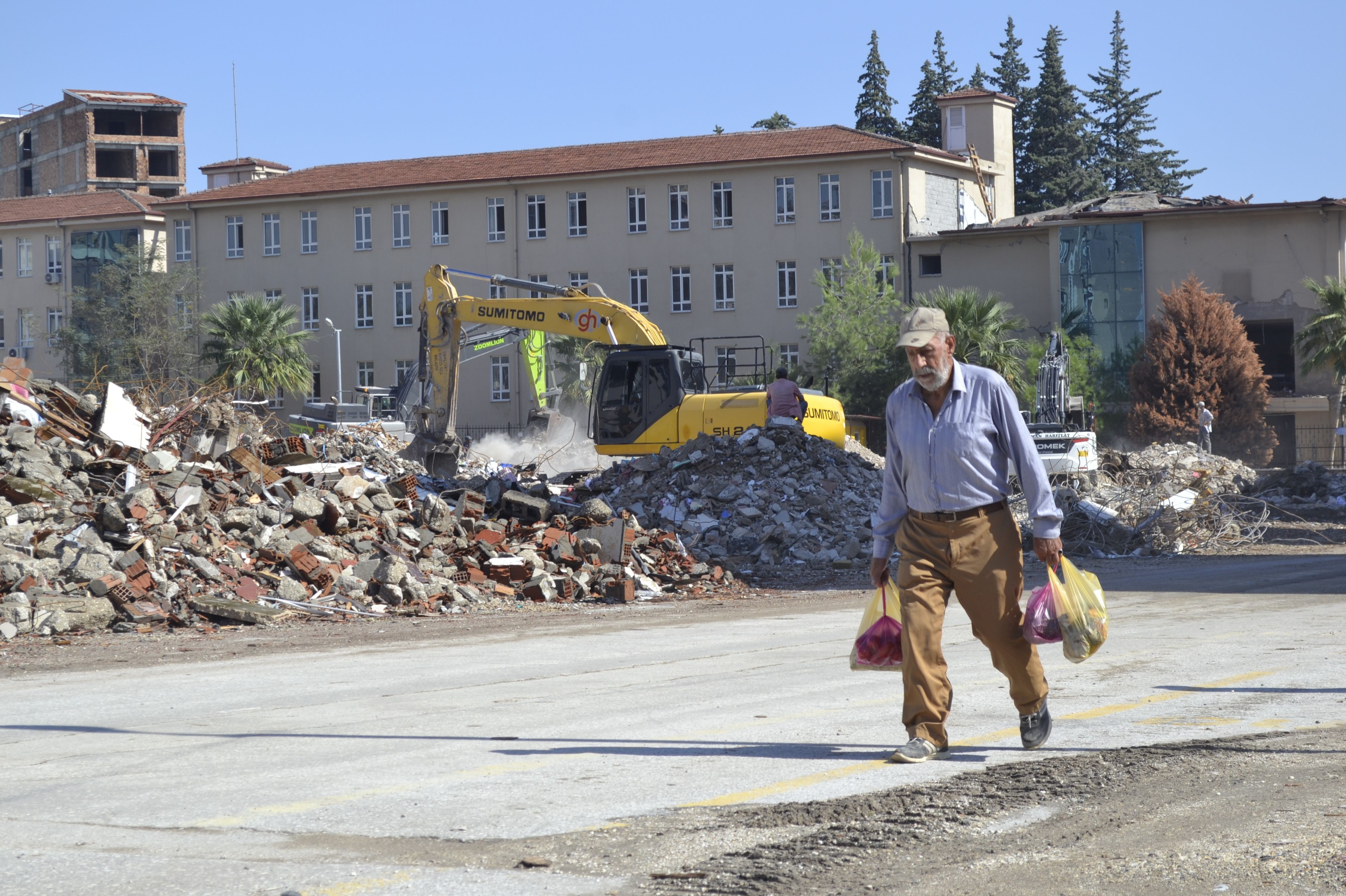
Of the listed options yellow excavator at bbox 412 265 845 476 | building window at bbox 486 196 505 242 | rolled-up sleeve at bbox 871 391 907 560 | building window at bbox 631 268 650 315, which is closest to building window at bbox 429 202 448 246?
building window at bbox 486 196 505 242

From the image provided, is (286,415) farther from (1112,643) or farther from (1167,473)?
(1112,643)

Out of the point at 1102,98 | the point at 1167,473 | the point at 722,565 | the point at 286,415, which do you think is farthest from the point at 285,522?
the point at 1102,98

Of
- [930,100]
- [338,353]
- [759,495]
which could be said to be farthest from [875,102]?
[759,495]

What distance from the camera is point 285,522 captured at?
17.4m

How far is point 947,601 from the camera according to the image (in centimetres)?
643

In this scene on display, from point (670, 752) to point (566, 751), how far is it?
0.51 m

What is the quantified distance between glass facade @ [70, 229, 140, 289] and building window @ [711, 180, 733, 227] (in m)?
32.5

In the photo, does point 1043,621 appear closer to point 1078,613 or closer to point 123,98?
point 1078,613

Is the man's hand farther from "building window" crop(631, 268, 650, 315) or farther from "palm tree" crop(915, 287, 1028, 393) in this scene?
"building window" crop(631, 268, 650, 315)

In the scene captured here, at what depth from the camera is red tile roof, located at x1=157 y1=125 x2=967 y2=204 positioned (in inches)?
2403

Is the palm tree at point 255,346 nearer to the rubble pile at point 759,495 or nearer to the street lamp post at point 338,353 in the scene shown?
the street lamp post at point 338,353

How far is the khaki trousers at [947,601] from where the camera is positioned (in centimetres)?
634

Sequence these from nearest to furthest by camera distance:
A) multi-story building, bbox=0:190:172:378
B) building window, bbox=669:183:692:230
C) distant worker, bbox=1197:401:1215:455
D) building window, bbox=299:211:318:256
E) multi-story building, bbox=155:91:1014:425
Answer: distant worker, bbox=1197:401:1215:455 < multi-story building, bbox=155:91:1014:425 < building window, bbox=669:183:692:230 < building window, bbox=299:211:318:256 < multi-story building, bbox=0:190:172:378

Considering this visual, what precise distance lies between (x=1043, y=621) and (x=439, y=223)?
6227 cm
